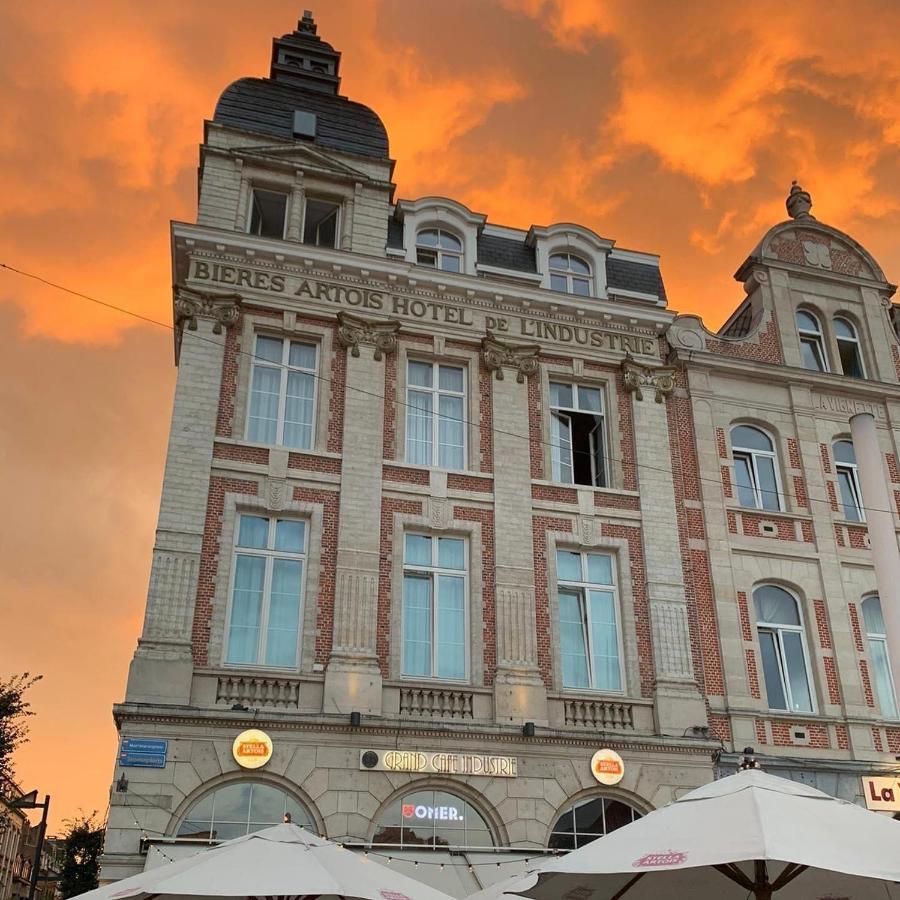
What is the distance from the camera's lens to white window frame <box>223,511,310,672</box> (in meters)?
17.3

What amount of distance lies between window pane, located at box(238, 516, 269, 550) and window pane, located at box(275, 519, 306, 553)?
0.74 ft

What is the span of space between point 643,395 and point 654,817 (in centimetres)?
1504

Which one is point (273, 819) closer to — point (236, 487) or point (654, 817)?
point (236, 487)

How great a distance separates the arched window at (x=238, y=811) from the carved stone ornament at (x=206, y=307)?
8950 mm

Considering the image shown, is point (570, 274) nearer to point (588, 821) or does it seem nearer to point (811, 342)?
point (811, 342)

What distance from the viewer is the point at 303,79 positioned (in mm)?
24984

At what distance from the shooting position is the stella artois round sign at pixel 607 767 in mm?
17609

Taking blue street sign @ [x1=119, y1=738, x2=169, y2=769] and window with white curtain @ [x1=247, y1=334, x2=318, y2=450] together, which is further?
window with white curtain @ [x1=247, y1=334, x2=318, y2=450]

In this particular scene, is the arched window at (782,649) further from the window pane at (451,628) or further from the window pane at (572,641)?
the window pane at (451,628)

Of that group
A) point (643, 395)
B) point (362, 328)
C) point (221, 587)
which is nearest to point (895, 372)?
point (643, 395)

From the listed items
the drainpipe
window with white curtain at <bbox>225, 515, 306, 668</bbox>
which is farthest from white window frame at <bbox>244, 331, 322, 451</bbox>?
the drainpipe

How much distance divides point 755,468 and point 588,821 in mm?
9238

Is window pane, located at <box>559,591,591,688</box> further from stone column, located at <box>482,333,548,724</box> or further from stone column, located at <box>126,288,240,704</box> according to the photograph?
stone column, located at <box>126,288,240,704</box>

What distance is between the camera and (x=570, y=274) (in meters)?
23.3
